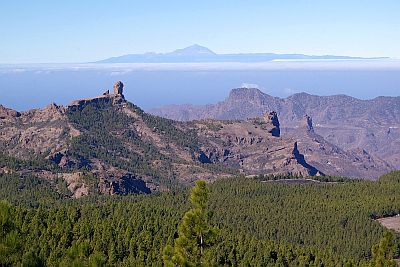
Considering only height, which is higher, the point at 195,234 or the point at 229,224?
the point at 195,234

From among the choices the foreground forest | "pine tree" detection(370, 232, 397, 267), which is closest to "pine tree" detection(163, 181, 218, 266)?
the foreground forest

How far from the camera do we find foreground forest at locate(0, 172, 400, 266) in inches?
3442

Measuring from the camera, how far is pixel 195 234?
4141cm

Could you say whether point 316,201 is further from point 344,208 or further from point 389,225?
point 389,225

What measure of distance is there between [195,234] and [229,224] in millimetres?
87903

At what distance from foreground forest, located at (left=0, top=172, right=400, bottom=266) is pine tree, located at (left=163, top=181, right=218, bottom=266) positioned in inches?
33.8

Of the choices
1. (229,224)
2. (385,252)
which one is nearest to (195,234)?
(385,252)

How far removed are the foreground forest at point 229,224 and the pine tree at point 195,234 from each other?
0.86 metres

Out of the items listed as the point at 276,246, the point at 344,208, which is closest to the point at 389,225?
the point at 344,208

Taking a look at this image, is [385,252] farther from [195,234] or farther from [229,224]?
[229,224]

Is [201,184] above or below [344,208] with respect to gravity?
above

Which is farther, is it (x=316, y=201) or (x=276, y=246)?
(x=316, y=201)

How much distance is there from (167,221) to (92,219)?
50.6 feet

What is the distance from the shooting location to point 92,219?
4395 inches
